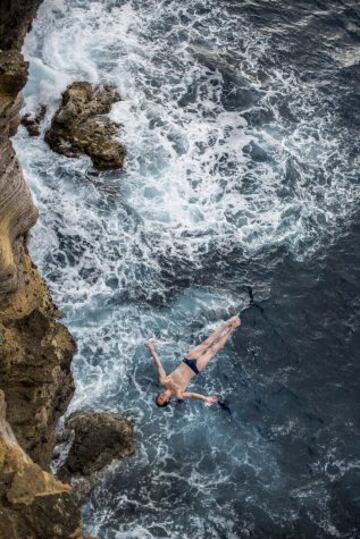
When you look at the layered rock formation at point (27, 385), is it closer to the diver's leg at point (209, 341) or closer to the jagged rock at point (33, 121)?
the diver's leg at point (209, 341)

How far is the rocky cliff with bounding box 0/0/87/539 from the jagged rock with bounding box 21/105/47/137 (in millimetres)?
6809

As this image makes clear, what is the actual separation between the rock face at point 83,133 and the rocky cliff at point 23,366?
6.68 m

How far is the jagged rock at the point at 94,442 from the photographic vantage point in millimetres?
18359

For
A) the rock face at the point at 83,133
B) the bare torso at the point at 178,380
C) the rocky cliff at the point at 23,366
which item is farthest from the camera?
the rock face at the point at 83,133

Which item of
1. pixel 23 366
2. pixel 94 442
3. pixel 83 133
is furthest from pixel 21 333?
pixel 83 133

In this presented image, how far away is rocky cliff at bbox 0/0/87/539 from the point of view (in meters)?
11.3

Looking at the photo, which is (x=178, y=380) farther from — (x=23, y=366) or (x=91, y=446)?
(x=23, y=366)

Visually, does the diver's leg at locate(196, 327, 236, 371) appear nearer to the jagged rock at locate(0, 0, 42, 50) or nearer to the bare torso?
the bare torso

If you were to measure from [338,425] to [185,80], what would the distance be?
17.3 metres

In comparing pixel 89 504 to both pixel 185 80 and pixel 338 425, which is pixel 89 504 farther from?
pixel 185 80

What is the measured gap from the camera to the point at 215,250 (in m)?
24.0

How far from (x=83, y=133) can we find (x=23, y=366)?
42.6ft

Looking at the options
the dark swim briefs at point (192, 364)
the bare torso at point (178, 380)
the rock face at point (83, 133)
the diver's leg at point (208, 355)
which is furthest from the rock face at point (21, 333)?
the rock face at point (83, 133)

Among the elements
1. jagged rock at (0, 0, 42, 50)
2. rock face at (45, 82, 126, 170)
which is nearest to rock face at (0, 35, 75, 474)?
jagged rock at (0, 0, 42, 50)
